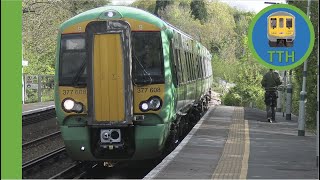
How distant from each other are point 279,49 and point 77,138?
411 centimetres

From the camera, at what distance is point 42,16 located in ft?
115

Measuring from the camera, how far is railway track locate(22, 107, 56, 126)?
20.0 metres

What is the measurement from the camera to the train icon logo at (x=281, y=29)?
8.55m

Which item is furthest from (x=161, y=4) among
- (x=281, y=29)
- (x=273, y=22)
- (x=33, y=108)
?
(x=273, y=22)

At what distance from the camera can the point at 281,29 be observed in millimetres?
8781

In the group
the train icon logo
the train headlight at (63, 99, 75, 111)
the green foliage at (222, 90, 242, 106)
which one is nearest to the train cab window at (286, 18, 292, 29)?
the train icon logo

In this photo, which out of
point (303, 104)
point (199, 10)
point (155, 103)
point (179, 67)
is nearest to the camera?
point (155, 103)

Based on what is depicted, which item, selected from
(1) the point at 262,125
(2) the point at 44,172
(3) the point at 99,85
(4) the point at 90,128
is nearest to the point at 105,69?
(3) the point at 99,85

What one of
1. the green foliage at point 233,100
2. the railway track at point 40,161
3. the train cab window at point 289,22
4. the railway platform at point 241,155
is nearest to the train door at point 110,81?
the railway platform at point 241,155

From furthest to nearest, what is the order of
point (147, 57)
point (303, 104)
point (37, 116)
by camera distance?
point (37, 116) < point (303, 104) < point (147, 57)

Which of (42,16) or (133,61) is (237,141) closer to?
(133,61)

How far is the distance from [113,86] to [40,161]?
372cm

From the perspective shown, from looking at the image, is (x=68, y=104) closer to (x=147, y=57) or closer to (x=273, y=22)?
(x=147, y=57)

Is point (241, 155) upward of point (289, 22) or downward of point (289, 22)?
downward
